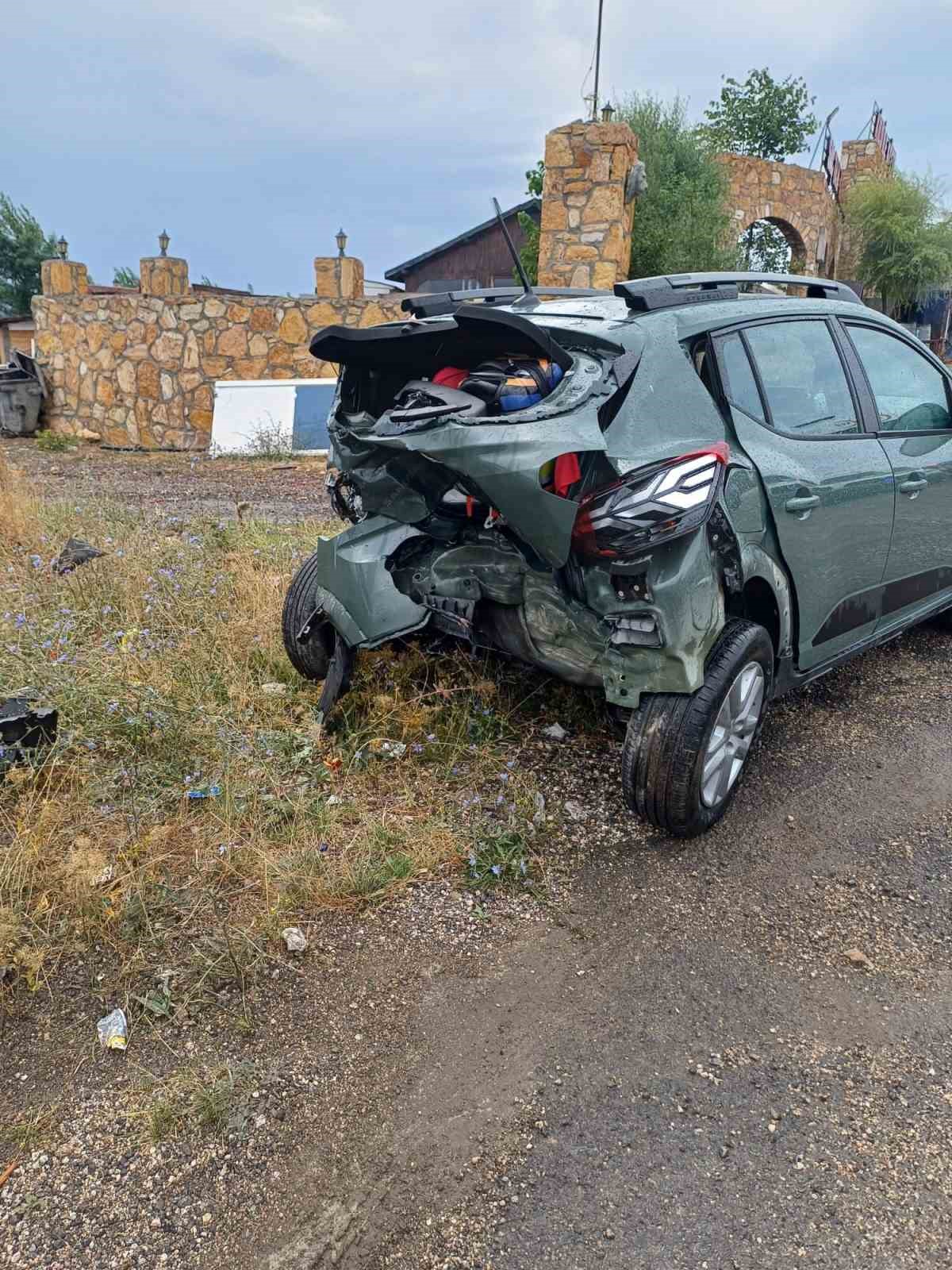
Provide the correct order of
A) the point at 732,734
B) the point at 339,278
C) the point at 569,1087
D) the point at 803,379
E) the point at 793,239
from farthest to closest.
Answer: the point at 793,239 < the point at 339,278 < the point at 803,379 < the point at 732,734 < the point at 569,1087

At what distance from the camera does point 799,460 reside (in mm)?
3324

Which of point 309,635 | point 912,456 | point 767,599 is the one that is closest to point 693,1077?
point 767,599

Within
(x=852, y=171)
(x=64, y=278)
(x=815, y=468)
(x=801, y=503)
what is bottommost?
(x=801, y=503)

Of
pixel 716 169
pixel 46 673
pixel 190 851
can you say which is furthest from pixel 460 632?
pixel 716 169

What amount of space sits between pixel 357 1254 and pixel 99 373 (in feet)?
46.2

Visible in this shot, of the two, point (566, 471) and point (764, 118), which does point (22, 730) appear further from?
point (764, 118)

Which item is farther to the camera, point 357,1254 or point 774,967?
point 774,967

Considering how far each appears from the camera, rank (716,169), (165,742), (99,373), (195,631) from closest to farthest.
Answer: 1. (165,742)
2. (195,631)
3. (99,373)
4. (716,169)

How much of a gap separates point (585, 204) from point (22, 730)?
30.8ft

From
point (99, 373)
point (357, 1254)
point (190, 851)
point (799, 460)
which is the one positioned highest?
point (99, 373)

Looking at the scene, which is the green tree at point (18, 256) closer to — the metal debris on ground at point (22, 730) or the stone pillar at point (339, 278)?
the stone pillar at point (339, 278)

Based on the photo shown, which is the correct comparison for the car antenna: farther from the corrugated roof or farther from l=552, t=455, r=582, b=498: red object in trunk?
the corrugated roof

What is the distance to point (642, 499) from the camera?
2752 mm

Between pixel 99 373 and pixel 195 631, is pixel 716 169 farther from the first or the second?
pixel 195 631
